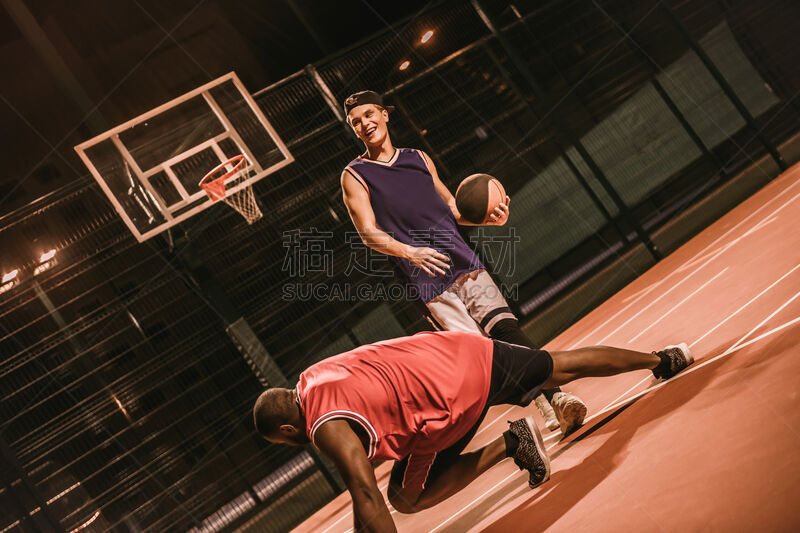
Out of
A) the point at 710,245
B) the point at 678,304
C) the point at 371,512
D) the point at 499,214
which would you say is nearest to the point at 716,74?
the point at 710,245

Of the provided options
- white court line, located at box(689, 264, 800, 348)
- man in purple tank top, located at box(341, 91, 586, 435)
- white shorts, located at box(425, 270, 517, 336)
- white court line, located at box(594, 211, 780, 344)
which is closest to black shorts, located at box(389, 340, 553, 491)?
man in purple tank top, located at box(341, 91, 586, 435)

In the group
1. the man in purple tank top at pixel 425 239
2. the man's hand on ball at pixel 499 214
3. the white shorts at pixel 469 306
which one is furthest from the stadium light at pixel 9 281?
the man's hand on ball at pixel 499 214

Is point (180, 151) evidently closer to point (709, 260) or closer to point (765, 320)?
point (709, 260)

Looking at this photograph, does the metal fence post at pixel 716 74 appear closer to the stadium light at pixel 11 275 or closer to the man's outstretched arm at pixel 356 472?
the man's outstretched arm at pixel 356 472

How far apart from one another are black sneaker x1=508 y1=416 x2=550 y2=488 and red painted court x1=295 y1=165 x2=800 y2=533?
7 cm

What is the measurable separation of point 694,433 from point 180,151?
20.7 feet

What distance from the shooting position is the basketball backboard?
21.7ft

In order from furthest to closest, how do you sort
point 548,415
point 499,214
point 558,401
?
point 548,415 < point 499,214 < point 558,401

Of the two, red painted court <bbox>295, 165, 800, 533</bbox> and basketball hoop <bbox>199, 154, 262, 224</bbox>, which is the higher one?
basketball hoop <bbox>199, 154, 262, 224</bbox>

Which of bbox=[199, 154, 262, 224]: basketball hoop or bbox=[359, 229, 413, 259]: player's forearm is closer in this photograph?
bbox=[359, 229, 413, 259]: player's forearm

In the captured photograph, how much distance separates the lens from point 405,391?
8.21 ft

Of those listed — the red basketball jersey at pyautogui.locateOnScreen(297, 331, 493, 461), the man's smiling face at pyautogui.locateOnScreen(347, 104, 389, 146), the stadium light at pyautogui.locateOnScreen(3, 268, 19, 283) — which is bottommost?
the red basketball jersey at pyautogui.locateOnScreen(297, 331, 493, 461)

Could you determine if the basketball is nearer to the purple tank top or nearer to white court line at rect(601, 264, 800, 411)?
the purple tank top

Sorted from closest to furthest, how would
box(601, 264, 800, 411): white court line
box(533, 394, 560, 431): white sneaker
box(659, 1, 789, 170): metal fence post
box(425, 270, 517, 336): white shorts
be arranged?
1. box(601, 264, 800, 411): white court line
2. box(425, 270, 517, 336): white shorts
3. box(533, 394, 560, 431): white sneaker
4. box(659, 1, 789, 170): metal fence post
